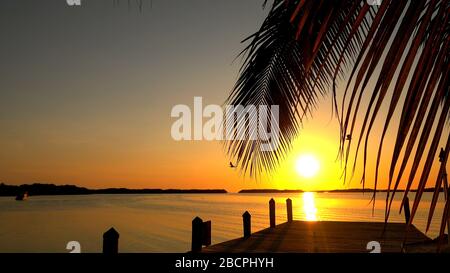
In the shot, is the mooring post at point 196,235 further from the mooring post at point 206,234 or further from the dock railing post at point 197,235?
the mooring post at point 206,234

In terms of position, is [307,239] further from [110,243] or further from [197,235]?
[110,243]

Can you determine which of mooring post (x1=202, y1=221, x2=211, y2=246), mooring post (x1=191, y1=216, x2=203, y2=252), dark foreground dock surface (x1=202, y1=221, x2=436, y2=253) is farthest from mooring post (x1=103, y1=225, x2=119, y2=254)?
dark foreground dock surface (x1=202, y1=221, x2=436, y2=253)

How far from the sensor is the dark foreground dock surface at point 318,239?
9.91 meters

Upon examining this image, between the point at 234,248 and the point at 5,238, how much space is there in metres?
40.6

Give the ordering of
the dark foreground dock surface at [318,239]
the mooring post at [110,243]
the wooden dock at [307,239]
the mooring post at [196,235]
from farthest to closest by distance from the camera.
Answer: the dark foreground dock surface at [318,239]
the wooden dock at [307,239]
the mooring post at [196,235]
the mooring post at [110,243]

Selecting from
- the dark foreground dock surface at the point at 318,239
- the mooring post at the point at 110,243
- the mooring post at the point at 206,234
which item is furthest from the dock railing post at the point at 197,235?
the mooring post at the point at 110,243

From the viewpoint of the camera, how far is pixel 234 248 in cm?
987

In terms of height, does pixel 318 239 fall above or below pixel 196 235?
below

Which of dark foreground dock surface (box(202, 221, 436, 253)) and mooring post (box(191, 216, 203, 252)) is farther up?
mooring post (box(191, 216, 203, 252))

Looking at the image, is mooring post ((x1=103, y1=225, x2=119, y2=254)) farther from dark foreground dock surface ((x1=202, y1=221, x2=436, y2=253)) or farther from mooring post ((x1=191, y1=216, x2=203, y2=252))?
dark foreground dock surface ((x1=202, y1=221, x2=436, y2=253))

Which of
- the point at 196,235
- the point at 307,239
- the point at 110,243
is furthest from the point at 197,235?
the point at 307,239

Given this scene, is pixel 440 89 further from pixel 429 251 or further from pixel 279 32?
pixel 279 32

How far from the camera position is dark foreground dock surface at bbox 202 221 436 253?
991 cm

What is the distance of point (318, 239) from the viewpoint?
1155 cm
